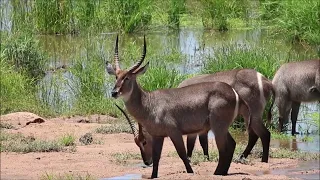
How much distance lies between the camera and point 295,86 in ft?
38.6

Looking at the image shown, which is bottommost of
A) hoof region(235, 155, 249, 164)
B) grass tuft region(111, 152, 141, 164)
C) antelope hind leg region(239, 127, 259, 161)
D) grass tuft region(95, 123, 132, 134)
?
Result: grass tuft region(95, 123, 132, 134)

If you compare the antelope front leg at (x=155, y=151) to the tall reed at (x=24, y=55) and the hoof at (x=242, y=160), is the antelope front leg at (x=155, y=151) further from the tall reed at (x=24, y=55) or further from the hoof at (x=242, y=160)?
the tall reed at (x=24, y=55)

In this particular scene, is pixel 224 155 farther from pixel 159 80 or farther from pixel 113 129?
pixel 159 80

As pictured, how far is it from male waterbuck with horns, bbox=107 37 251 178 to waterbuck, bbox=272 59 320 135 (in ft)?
10.5

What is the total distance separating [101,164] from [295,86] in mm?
3438

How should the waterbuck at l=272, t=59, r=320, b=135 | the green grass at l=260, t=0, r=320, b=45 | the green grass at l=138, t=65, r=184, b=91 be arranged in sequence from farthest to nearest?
the green grass at l=260, t=0, r=320, b=45, the green grass at l=138, t=65, r=184, b=91, the waterbuck at l=272, t=59, r=320, b=135

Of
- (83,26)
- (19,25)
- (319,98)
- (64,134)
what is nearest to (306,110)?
(319,98)

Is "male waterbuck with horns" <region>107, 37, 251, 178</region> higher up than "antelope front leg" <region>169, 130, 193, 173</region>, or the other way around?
"male waterbuck with horns" <region>107, 37, 251, 178</region>

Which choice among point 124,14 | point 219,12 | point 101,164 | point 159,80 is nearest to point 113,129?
point 159,80

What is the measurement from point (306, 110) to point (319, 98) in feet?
5.05

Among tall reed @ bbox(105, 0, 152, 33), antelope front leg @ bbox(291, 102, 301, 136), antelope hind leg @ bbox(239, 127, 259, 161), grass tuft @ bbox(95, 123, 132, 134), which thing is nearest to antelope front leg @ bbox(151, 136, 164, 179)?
antelope hind leg @ bbox(239, 127, 259, 161)

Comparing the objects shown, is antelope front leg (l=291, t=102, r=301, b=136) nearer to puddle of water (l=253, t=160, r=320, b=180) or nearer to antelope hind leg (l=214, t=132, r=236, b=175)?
puddle of water (l=253, t=160, r=320, b=180)

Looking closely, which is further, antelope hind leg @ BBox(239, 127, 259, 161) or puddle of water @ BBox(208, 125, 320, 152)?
puddle of water @ BBox(208, 125, 320, 152)

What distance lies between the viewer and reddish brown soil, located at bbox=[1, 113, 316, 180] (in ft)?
29.0
